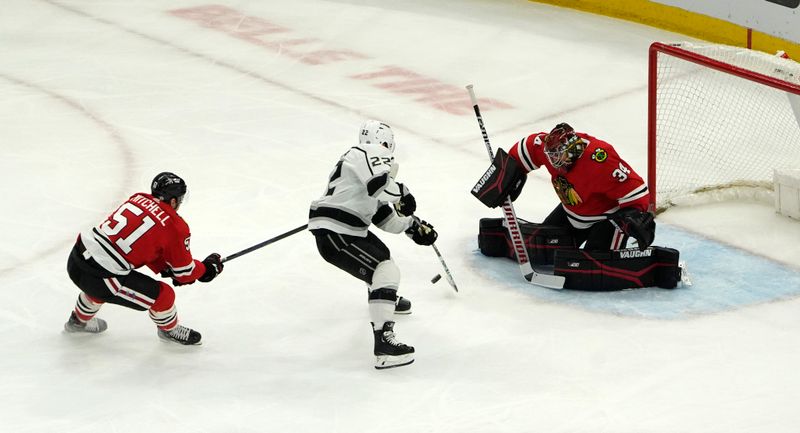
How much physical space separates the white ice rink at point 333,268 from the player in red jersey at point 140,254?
26 centimetres

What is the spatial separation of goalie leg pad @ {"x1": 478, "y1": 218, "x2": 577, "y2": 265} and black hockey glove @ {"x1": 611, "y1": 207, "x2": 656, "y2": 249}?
39cm

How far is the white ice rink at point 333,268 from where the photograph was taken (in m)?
4.08

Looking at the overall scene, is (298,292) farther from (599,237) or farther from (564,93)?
(564,93)

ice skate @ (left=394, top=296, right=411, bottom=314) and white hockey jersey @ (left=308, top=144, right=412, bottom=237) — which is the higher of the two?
white hockey jersey @ (left=308, top=144, right=412, bottom=237)

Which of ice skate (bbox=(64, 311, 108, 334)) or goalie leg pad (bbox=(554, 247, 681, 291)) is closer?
ice skate (bbox=(64, 311, 108, 334))

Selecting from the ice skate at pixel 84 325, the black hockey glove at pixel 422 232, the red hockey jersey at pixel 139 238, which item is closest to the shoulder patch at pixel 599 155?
the black hockey glove at pixel 422 232

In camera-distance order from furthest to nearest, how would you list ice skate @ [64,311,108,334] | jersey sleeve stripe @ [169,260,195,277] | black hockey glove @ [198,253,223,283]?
ice skate @ [64,311,108,334] → black hockey glove @ [198,253,223,283] → jersey sleeve stripe @ [169,260,195,277]

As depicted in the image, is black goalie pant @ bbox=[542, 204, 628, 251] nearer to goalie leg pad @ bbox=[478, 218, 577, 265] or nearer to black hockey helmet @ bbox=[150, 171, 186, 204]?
goalie leg pad @ bbox=[478, 218, 577, 265]

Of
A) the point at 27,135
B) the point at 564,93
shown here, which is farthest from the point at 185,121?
the point at 564,93

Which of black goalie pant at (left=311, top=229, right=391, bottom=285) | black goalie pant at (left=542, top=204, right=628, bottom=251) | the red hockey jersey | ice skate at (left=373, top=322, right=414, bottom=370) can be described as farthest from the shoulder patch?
the red hockey jersey

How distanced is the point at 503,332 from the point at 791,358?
3.38ft

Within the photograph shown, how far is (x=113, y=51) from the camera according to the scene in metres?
8.54

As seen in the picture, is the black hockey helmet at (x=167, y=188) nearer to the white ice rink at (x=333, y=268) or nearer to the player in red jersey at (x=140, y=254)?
the player in red jersey at (x=140, y=254)

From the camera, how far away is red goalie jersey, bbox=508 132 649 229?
15.8 feet
